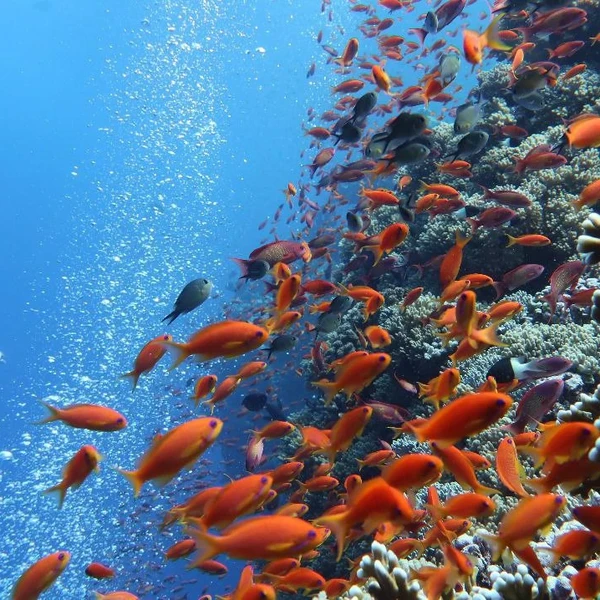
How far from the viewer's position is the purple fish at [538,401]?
3139 millimetres

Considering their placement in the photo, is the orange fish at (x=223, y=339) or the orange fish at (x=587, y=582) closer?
the orange fish at (x=587, y=582)

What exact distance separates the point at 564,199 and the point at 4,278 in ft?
430

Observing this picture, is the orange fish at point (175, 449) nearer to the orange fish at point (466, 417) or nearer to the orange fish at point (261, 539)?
the orange fish at point (261, 539)

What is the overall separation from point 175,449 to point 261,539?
66 cm

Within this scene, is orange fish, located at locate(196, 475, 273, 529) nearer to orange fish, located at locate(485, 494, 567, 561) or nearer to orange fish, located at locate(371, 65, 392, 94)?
orange fish, located at locate(485, 494, 567, 561)

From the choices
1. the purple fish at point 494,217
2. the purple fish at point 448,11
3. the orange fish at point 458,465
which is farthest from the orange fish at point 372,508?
the purple fish at point 448,11

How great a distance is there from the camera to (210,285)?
14.1ft

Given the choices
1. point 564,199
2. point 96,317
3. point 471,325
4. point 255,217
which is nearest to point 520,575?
point 471,325

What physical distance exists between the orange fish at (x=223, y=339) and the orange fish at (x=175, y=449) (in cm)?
60

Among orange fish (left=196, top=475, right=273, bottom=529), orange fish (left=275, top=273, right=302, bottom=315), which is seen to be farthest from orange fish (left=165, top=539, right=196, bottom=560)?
orange fish (left=275, top=273, right=302, bottom=315)

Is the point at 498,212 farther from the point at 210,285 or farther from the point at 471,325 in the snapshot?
the point at 210,285

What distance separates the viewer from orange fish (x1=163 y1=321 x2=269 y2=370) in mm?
2965

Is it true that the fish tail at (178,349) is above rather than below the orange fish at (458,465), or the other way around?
above

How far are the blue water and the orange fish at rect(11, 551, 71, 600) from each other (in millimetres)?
7658
